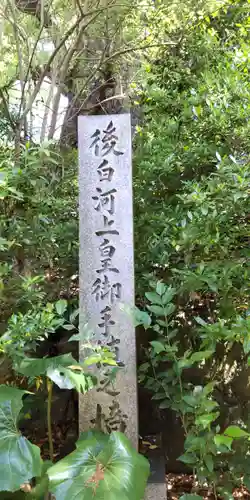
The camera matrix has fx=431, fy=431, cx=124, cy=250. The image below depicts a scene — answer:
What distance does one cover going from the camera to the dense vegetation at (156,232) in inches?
71.1

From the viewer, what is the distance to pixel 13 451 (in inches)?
64.6

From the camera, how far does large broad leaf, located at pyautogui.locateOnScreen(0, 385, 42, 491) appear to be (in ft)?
5.16

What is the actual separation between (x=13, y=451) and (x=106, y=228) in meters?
1.12

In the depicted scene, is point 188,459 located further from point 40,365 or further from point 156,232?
point 156,232

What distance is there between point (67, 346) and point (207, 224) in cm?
143

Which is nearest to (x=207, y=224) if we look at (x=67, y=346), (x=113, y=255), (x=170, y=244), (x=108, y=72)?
(x=170, y=244)

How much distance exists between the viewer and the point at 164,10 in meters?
3.16

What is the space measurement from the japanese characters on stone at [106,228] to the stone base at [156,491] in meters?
0.65

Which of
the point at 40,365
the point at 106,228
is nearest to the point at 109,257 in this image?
the point at 106,228

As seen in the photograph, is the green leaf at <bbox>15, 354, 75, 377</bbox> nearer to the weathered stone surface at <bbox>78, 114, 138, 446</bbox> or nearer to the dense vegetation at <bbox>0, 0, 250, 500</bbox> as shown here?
the dense vegetation at <bbox>0, 0, 250, 500</bbox>

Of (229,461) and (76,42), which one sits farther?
(76,42)

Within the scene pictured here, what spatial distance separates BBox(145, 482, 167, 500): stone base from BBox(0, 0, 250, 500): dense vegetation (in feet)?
0.80

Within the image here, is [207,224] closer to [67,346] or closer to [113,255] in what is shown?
[113,255]

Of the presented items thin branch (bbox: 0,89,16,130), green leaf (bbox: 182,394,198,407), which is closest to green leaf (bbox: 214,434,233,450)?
green leaf (bbox: 182,394,198,407)
